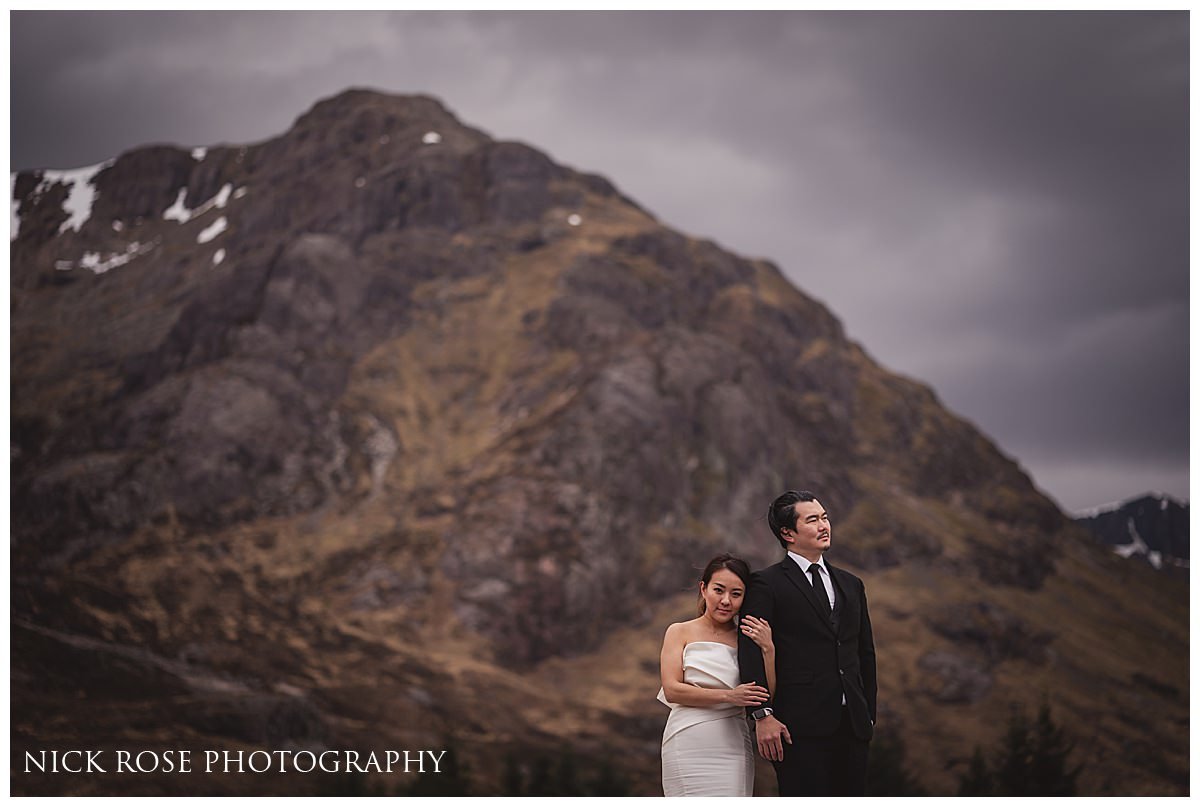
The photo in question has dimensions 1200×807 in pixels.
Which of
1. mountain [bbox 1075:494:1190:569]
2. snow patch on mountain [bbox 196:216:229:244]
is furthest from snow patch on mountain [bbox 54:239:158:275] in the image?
mountain [bbox 1075:494:1190:569]

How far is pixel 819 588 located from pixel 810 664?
0.51 m

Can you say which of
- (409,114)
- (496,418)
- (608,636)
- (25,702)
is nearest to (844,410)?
(496,418)

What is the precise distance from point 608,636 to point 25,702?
43.3 metres

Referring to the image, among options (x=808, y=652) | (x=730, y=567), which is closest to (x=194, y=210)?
(x=730, y=567)

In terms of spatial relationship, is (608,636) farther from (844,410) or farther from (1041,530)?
(1041,530)

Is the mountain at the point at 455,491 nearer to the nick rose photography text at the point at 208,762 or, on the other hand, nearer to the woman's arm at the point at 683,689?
the nick rose photography text at the point at 208,762

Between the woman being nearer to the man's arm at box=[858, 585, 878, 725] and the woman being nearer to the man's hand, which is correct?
the man's hand

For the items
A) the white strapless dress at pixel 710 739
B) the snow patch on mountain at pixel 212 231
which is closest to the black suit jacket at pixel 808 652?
the white strapless dress at pixel 710 739

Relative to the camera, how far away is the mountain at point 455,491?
87.1m

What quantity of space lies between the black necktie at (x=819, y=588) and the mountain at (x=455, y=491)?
49973 mm

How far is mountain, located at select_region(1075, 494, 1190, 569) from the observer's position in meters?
166

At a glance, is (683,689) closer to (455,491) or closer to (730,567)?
(730,567)

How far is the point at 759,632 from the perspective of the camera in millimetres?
8094

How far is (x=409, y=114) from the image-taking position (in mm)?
173750
